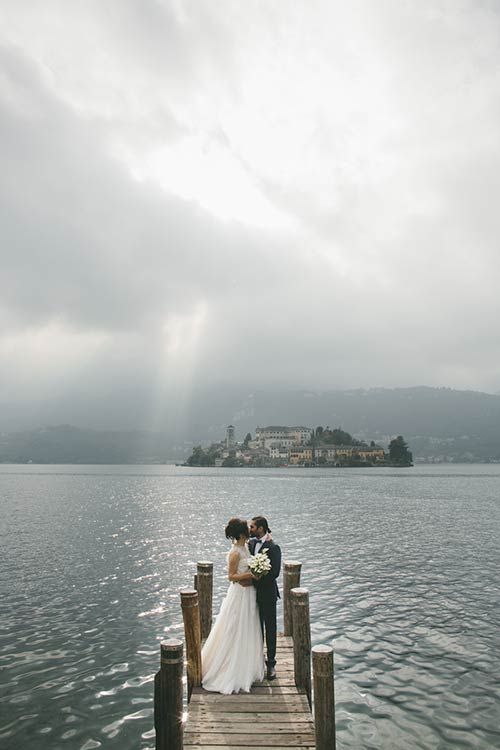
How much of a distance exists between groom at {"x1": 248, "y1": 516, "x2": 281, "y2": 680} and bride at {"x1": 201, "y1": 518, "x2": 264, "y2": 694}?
0.18 m

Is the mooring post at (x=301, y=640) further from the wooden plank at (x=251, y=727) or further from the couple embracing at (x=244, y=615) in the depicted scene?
the wooden plank at (x=251, y=727)

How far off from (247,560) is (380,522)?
161 ft

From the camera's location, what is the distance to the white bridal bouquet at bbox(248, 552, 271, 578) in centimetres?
1066

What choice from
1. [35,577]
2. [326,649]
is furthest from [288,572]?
[35,577]

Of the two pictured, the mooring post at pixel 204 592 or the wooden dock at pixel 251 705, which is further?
the mooring post at pixel 204 592

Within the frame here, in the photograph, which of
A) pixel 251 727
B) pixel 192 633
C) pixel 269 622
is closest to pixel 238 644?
pixel 269 622

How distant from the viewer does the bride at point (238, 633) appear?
1091cm

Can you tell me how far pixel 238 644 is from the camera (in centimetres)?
1093

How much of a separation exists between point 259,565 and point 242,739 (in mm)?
3008

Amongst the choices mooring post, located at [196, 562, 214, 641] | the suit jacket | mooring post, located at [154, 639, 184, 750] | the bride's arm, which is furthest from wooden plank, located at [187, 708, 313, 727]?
mooring post, located at [196, 562, 214, 641]

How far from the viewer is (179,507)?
7725 centimetres

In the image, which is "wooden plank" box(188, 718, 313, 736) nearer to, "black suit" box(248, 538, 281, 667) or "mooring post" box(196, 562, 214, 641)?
"black suit" box(248, 538, 281, 667)

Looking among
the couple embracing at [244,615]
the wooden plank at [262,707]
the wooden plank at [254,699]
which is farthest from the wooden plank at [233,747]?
the couple embracing at [244,615]

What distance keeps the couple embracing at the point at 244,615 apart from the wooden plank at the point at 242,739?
1.76 metres
